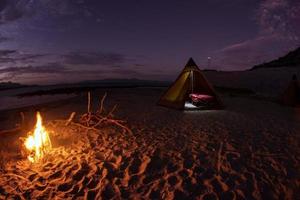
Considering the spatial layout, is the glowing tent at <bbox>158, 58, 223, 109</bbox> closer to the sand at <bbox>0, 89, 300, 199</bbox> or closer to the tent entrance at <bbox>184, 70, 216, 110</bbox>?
the tent entrance at <bbox>184, 70, 216, 110</bbox>

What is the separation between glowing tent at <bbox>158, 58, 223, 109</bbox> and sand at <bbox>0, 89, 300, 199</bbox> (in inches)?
148

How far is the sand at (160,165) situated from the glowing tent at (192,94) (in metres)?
3.77

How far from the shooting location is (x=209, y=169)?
4.34 metres

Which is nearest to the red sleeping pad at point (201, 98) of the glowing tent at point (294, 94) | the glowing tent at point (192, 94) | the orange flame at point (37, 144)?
the glowing tent at point (192, 94)

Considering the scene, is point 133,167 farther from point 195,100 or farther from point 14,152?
point 195,100

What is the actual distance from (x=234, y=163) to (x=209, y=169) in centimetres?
71

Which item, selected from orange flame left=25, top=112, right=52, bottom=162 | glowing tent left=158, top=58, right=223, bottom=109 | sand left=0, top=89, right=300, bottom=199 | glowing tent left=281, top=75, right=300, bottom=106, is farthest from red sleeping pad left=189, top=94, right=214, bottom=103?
orange flame left=25, top=112, right=52, bottom=162

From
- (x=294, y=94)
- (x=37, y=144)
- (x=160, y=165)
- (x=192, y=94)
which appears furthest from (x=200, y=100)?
(x=37, y=144)

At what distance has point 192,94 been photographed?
37.6ft

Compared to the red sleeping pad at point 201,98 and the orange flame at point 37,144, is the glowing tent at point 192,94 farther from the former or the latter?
the orange flame at point 37,144

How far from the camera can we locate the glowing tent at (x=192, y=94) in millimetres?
10875

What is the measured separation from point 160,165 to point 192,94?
7.50 metres

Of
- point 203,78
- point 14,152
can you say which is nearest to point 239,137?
point 203,78

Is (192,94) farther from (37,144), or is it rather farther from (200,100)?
(37,144)
